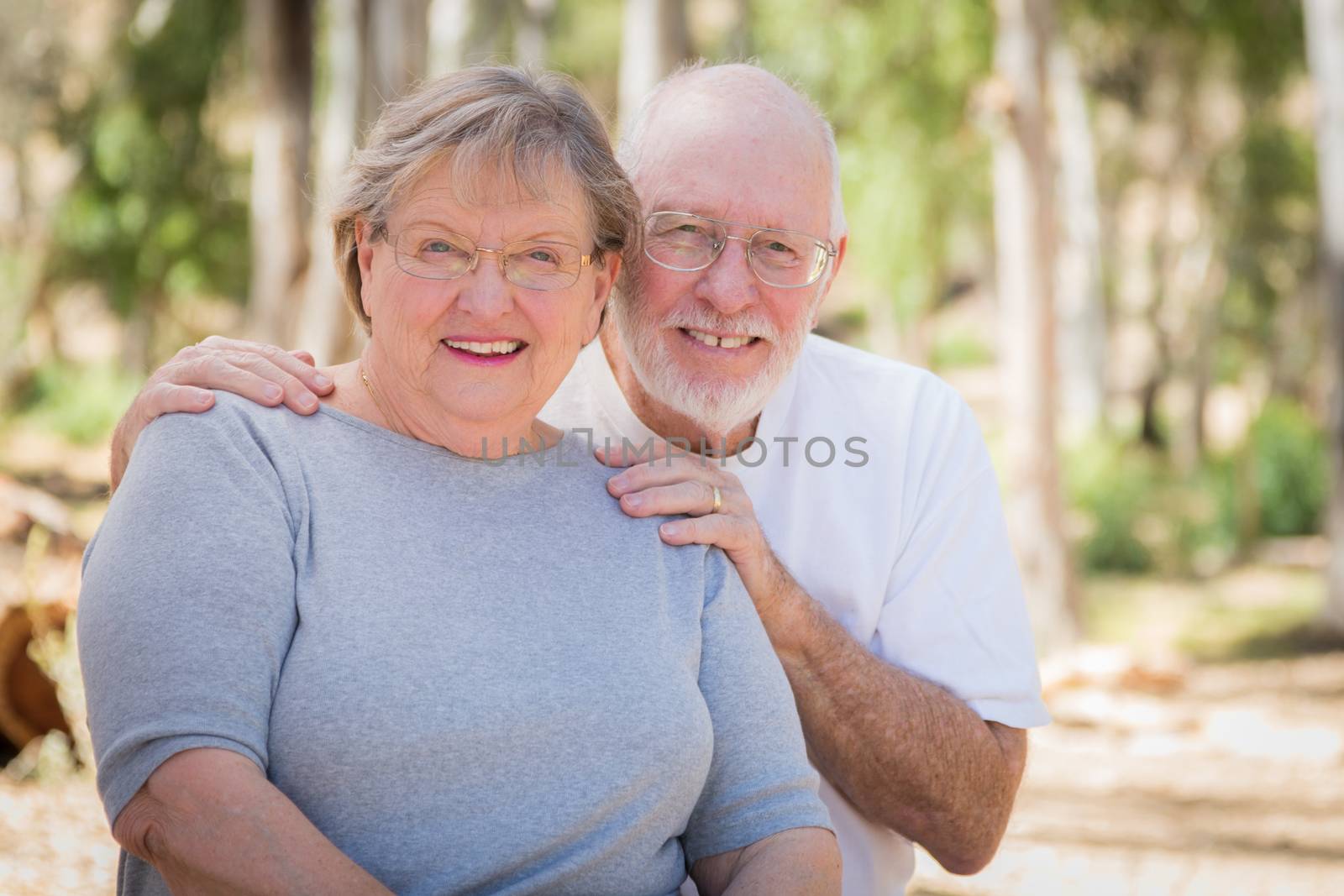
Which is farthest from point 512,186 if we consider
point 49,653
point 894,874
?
point 49,653

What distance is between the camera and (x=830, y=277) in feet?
8.60

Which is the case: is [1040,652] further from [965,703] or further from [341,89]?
[965,703]

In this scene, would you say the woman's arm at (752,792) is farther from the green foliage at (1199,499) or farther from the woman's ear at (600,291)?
the green foliage at (1199,499)

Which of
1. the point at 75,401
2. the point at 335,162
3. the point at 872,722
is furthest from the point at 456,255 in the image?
the point at 75,401

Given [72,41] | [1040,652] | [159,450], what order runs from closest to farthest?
1. [159,450]
2. [1040,652]
3. [72,41]

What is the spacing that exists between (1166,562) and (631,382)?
399 inches

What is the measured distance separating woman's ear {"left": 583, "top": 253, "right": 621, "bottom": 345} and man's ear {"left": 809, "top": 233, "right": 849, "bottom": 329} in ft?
1.75

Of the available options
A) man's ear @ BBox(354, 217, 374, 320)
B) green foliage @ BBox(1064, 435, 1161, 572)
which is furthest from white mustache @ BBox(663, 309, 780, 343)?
green foliage @ BBox(1064, 435, 1161, 572)

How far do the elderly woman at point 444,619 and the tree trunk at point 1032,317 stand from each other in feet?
19.6

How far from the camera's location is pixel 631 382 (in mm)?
2635

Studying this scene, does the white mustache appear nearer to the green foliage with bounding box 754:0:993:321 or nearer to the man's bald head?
the man's bald head

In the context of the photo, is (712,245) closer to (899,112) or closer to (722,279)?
(722,279)

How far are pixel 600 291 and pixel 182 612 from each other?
2.77ft

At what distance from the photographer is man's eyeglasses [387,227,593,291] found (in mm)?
1938
